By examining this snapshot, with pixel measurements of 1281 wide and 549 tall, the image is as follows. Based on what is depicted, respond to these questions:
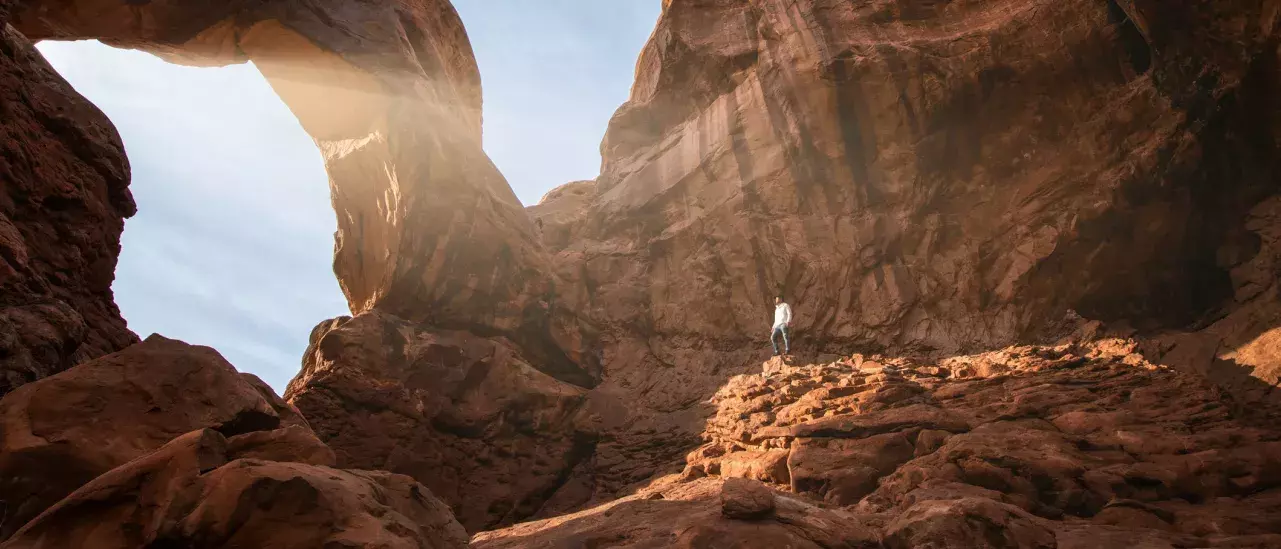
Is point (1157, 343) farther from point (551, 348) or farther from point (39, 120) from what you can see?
point (39, 120)

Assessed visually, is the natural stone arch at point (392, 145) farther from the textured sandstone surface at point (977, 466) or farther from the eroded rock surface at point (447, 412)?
the textured sandstone surface at point (977, 466)

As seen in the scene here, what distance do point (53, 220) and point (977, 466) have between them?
570 inches

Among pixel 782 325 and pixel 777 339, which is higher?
pixel 782 325

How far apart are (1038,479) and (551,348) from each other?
1197 centimetres

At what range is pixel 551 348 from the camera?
18469mm

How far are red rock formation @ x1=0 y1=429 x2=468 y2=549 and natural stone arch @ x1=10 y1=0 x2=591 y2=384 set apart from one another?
414 inches

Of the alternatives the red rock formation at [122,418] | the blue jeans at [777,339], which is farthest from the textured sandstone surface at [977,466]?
the red rock formation at [122,418]

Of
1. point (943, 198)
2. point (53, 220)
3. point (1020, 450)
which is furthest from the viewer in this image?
point (943, 198)

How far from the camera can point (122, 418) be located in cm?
798

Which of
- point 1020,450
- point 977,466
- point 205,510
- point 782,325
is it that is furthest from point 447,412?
point 1020,450

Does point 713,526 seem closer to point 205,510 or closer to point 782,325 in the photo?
point 205,510

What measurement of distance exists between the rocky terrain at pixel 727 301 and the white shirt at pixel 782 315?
0.90 meters

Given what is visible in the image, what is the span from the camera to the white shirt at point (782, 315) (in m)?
16.2

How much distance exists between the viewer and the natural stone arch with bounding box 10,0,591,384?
16.0 m
